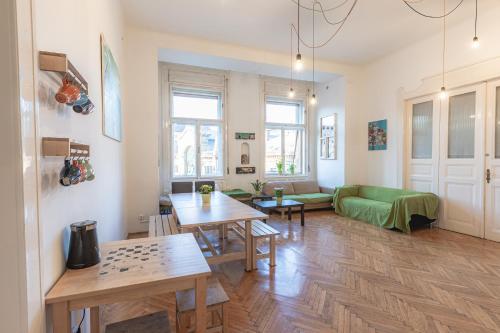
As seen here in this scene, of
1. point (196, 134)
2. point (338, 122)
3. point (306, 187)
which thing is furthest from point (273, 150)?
point (196, 134)

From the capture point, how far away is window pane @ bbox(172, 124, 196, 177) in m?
5.78

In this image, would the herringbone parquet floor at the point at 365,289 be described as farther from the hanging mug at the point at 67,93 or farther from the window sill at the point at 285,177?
the window sill at the point at 285,177

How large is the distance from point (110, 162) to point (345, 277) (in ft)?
9.75

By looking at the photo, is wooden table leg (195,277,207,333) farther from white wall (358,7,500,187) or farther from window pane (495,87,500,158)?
white wall (358,7,500,187)

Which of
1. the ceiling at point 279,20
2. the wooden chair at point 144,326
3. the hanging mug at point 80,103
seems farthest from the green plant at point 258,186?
the hanging mug at point 80,103

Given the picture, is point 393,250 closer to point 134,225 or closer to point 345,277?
point 345,277

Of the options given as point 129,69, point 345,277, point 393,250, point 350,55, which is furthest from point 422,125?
point 129,69

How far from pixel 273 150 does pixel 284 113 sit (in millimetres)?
1122

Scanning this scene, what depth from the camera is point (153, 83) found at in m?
4.41

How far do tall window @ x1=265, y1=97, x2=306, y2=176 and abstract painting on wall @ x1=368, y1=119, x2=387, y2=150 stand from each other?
1791mm

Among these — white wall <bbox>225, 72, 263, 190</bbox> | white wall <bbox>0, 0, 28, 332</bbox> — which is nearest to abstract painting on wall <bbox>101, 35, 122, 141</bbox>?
white wall <bbox>0, 0, 28, 332</bbox>

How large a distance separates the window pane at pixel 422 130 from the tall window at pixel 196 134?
14.1 ft

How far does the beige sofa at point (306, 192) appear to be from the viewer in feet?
19.4

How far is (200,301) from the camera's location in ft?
4.35
